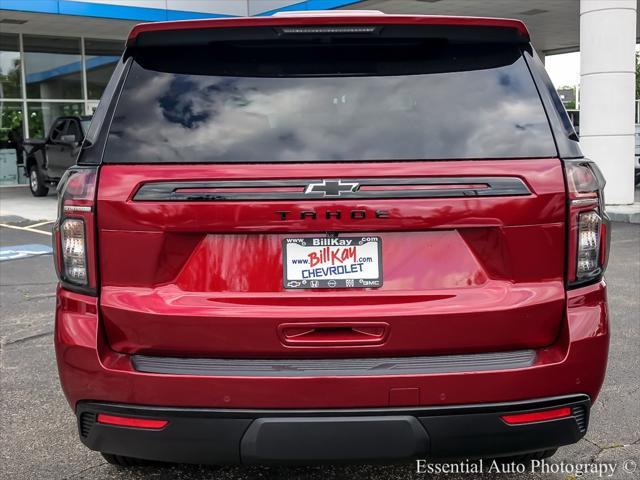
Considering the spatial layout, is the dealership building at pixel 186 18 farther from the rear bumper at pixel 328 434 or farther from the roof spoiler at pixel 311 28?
the rear bumper at pixel 328 434

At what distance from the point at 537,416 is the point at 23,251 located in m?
8.90

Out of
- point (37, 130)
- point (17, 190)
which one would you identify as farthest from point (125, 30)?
point (17, 190)

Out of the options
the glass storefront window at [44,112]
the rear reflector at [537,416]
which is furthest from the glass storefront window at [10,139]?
the rear reflector at [537,416]

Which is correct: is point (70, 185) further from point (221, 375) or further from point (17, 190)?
point (17, 190)

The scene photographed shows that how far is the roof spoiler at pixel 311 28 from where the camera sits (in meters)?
2.58

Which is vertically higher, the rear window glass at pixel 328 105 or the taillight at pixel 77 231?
the rear window glass at pixel 328 105

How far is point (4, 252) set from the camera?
977cm

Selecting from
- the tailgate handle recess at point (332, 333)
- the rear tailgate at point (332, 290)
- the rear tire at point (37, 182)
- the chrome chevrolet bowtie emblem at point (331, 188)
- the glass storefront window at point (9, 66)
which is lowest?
the rear tire at point (37, 182)

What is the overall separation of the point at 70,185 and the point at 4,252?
316 inches

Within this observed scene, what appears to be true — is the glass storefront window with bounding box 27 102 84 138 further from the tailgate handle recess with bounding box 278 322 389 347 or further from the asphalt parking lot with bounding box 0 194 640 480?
the tailgate handle recess with bounding box 278 322 389 347

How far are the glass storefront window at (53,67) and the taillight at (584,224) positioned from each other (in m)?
21.1

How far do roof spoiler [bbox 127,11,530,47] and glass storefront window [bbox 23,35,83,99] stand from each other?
20.3 meters

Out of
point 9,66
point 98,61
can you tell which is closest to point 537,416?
point 9,66

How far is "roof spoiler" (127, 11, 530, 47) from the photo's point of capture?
2.58 meters
